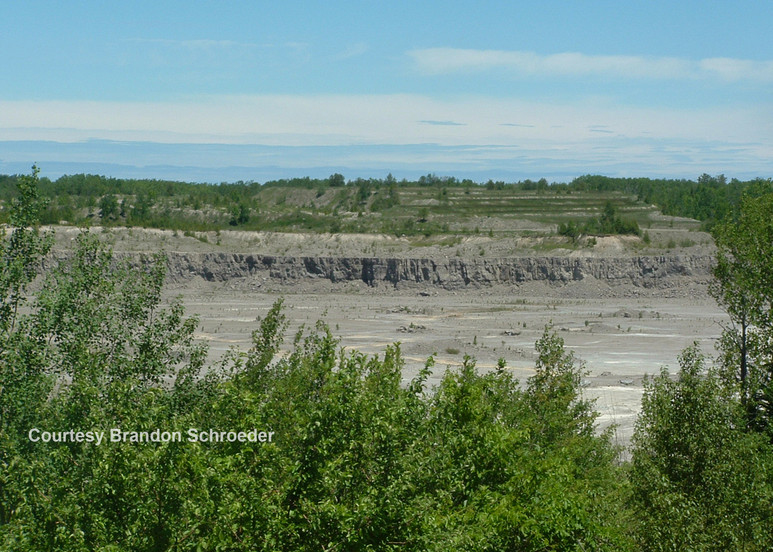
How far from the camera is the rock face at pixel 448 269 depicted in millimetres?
102000

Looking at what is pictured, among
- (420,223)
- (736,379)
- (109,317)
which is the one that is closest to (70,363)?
(109,317)

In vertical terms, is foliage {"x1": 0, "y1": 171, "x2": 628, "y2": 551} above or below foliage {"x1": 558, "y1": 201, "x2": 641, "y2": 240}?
below

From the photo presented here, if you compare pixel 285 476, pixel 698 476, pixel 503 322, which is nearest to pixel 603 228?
pixel 503 322

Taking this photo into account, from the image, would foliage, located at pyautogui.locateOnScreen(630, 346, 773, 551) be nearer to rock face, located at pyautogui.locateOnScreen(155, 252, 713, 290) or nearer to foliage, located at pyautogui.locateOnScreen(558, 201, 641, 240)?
rock face, located at pyautogui.locateOnScreen(155, 252, 713, 290)

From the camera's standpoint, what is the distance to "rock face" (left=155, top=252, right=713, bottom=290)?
102 metres

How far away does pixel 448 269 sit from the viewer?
10325 centimetres

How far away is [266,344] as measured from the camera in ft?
74.1

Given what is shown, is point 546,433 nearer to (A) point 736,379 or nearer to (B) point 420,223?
Answer: (A) point 736,379

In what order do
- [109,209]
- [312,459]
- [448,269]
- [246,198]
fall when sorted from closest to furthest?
1. [312,459]
2. [448,269]
3. [109,209]
4. [246,198]

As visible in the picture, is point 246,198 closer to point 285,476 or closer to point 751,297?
point 751,297

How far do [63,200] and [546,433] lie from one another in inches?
4510

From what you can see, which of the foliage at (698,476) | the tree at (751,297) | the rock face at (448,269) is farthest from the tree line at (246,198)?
the foliage at (698,476)

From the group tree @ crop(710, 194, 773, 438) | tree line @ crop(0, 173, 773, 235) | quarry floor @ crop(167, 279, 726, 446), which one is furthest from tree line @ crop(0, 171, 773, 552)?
tree line @ crop(0, 173, 773, 235)

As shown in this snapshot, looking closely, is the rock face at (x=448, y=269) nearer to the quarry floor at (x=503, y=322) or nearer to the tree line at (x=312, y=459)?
the quarry floor at (x=503, y=322)
